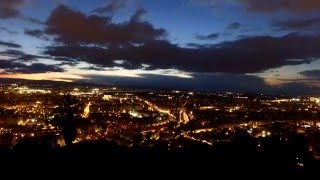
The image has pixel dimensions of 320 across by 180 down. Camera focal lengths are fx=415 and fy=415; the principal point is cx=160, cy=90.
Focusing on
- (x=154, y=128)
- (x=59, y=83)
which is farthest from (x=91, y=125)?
(x=59, y=83)

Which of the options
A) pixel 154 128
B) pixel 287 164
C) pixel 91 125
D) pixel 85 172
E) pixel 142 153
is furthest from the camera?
pixel 154 128

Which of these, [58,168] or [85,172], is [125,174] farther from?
[58,168]

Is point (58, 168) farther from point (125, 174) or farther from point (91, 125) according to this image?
point (91, 125)

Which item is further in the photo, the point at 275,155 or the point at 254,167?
the point at 275,155

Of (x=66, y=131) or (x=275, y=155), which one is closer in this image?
(x=275, y=155)

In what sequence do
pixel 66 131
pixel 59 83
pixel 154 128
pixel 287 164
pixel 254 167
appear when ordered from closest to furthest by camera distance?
pixel 254 167 < pixel 287 164 < pixel 66 131 < pixel 154 128 < pixel 59 83

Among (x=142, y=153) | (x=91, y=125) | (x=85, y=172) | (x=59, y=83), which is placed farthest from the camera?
(x=59, y=83)

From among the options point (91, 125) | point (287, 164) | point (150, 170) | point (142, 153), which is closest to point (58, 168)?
point (150, 170)

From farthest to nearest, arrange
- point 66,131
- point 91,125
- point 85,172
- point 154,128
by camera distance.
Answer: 1. point 154,128
2. point 91,125
3. point 66,131
4. point 85,172
